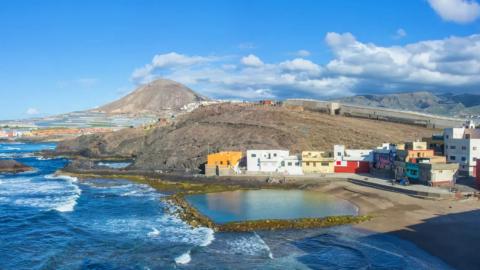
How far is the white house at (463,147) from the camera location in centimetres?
4906

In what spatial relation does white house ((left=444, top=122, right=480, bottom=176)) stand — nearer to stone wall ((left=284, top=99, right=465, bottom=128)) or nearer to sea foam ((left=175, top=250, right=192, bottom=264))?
stone wall ((left=284, top=99, right=465, bottom=128))

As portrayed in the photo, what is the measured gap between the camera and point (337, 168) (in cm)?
5766

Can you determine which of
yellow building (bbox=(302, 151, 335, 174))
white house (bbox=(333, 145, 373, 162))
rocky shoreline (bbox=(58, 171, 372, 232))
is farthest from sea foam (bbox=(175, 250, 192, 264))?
white house (bbox=(333, 145, 373, 162))

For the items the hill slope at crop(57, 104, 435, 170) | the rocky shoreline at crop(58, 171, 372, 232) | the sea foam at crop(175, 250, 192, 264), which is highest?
the hill slope at crop(57, 104, 435, 170)

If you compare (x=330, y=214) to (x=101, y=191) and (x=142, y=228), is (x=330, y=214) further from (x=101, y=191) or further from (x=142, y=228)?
(x=101, y=191)

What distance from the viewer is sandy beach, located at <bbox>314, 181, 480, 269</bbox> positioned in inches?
1075

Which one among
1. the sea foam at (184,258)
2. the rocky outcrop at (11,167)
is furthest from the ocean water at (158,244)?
the rocky outcrop at (11,167)

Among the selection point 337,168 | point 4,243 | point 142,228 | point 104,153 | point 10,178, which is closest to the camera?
→ point 4,243

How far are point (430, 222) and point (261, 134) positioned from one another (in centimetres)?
4231

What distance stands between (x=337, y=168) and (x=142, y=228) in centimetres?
2933

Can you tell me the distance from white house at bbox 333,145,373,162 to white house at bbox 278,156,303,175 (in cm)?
428

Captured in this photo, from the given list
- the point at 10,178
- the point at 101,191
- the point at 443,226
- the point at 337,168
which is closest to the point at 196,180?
the point at 101,191

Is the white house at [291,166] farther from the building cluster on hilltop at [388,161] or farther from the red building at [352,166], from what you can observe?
the red building at [352,166]

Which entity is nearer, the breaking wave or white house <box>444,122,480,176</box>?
the breaking wave
